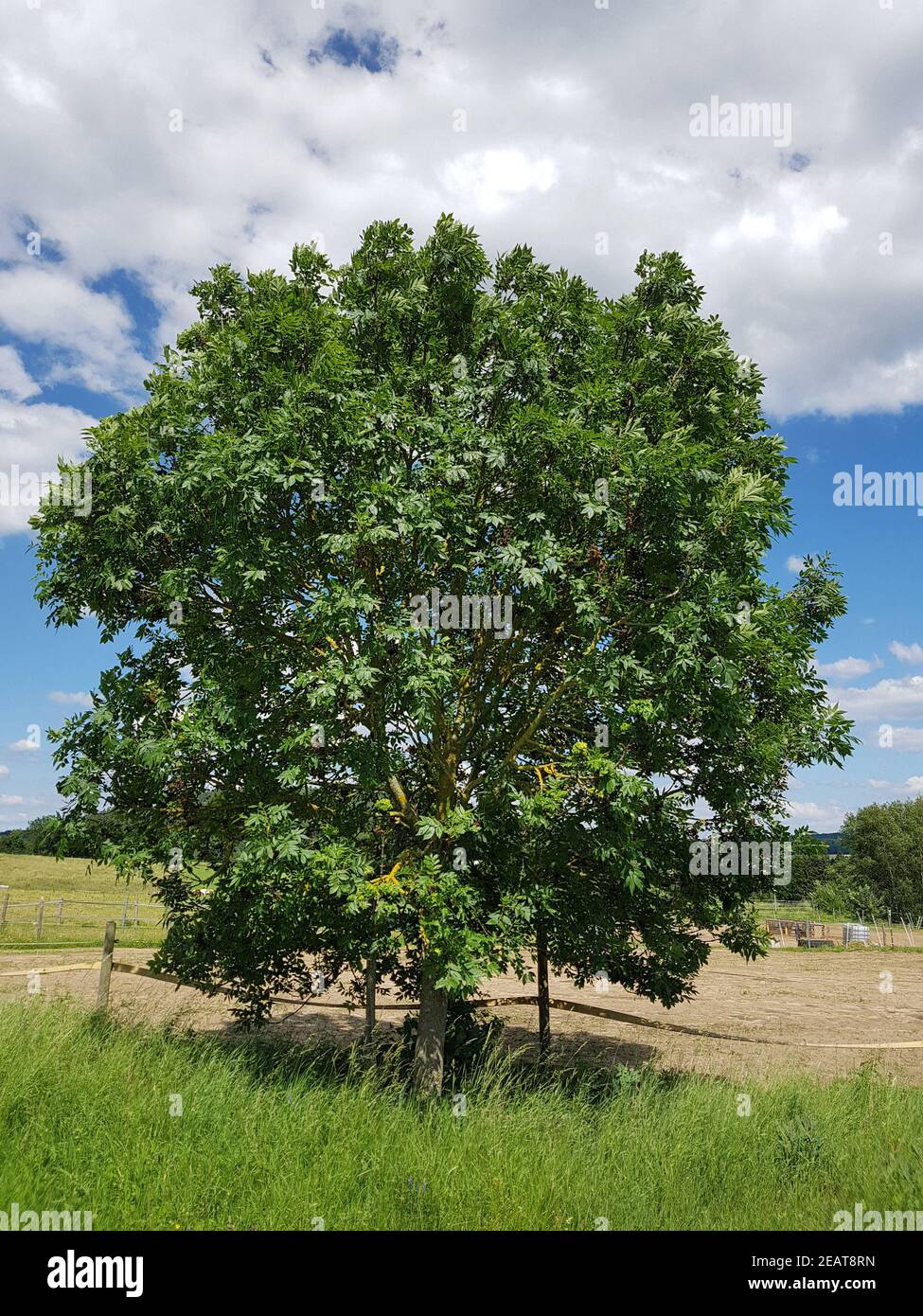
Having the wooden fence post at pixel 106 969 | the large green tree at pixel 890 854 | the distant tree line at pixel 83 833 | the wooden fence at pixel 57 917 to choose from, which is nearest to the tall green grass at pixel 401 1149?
the distant tree line at pixel 83 833

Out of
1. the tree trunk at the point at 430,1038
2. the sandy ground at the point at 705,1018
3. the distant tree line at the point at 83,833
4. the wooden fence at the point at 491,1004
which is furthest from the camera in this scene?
the sandy ground at the point at 705,1018

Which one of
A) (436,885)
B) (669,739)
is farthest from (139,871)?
(669,739)

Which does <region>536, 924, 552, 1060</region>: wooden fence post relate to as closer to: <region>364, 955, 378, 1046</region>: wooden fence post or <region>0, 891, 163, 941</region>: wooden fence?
<region>364, 955, 378, 1046</region>: wooden fence post

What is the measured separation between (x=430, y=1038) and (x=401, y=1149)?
310cm

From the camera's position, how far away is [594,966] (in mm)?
9875

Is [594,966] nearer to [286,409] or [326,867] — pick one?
[326,867]

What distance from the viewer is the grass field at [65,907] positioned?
29480 millimetres

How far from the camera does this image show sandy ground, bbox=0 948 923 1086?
14039 mm

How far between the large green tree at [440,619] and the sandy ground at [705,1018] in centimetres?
328

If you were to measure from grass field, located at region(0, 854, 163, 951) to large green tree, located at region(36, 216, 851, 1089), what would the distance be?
97.2 inches

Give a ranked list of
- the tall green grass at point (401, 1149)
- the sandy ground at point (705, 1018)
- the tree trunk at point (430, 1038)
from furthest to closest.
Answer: the sandy ground at point (705, 1018) → the tree trunk at point (430, 1038) → the tall green grass at point (401, 1149)

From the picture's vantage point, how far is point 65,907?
43656 mm

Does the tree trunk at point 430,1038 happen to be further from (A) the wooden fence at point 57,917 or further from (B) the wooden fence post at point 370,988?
(A) the wooden fence at point 57,917

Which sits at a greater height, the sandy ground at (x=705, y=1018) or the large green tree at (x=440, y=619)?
the large green tree at (x=440, y=619)
